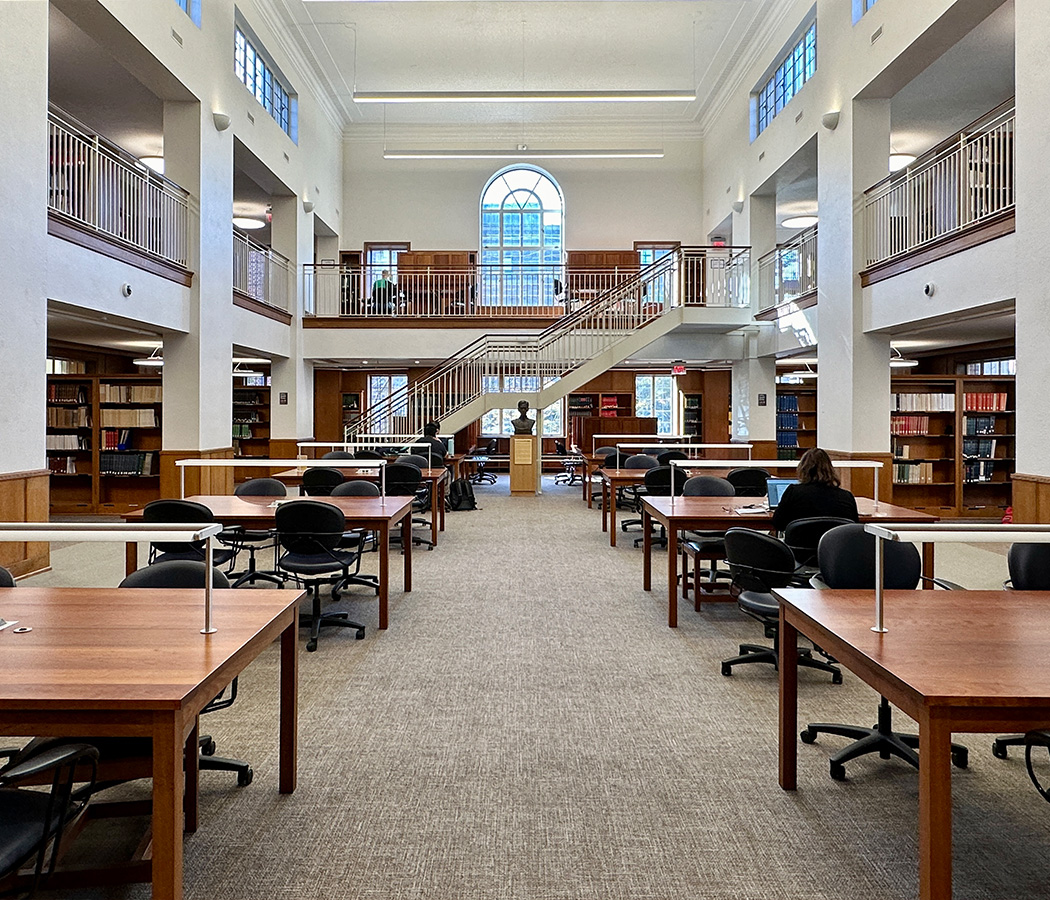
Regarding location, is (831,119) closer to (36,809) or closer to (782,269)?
(782,269)

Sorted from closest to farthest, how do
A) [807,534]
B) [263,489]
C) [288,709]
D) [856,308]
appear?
1. [288,709]
2. [807,534]
3. [263,489]
4. [856,308]

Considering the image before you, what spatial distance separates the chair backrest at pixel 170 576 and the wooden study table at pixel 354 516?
189cm

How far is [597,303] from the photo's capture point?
1363 cm

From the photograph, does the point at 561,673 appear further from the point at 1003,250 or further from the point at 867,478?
the point at 867,478

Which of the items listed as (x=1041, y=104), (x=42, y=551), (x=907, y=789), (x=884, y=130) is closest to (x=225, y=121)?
(x=42, y=551)

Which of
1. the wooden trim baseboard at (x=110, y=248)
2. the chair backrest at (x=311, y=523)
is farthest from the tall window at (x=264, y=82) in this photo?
the chair backrest at (x=311, y=523)

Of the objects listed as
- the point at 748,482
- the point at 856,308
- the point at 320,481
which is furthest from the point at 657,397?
the point at 320,481

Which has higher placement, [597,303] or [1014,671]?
[597,303]

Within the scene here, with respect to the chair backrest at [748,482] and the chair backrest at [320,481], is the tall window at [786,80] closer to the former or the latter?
Answer: the chair backrest at [748,482]

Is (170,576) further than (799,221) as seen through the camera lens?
No

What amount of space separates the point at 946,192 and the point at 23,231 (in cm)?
838

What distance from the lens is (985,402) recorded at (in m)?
10.7

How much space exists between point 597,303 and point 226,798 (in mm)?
11751

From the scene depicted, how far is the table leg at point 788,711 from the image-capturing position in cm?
277
